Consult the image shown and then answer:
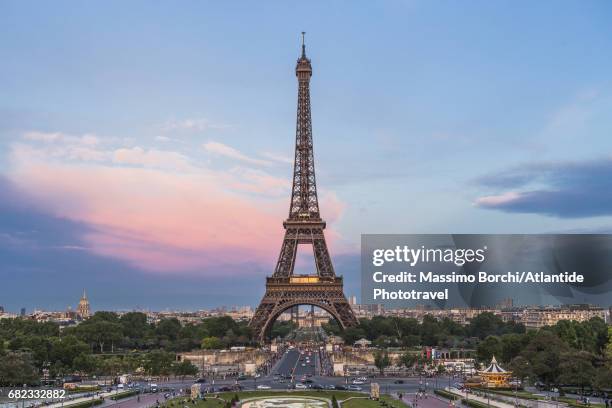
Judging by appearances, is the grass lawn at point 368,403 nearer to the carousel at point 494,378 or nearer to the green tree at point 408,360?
the carousel at point 494,378

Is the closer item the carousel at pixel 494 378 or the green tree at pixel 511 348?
the carousel at pixel 494 378

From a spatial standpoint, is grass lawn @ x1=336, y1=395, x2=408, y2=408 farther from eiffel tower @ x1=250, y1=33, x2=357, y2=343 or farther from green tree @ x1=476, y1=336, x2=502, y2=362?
eiffel tower @ x1=250, y1=33, x2=357, y2=343

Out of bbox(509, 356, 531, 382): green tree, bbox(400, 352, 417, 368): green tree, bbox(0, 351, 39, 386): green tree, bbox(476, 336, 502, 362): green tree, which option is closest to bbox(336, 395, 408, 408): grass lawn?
bbox(509, 356, 531, 382): green tree

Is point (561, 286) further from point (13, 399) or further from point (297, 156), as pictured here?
point (13, 399)

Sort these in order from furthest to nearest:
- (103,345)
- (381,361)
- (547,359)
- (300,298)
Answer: (103,345), (300,298), (381,361), (547,359)

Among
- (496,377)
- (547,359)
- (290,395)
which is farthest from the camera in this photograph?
(496,377)

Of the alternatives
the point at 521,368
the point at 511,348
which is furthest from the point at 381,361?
the point at 521,368

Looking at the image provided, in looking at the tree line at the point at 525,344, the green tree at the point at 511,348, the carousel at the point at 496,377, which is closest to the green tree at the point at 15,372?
the tree line at the point at 525,344

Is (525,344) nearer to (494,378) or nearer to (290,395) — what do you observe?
(494,378)

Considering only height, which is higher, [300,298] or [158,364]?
[300,298]
